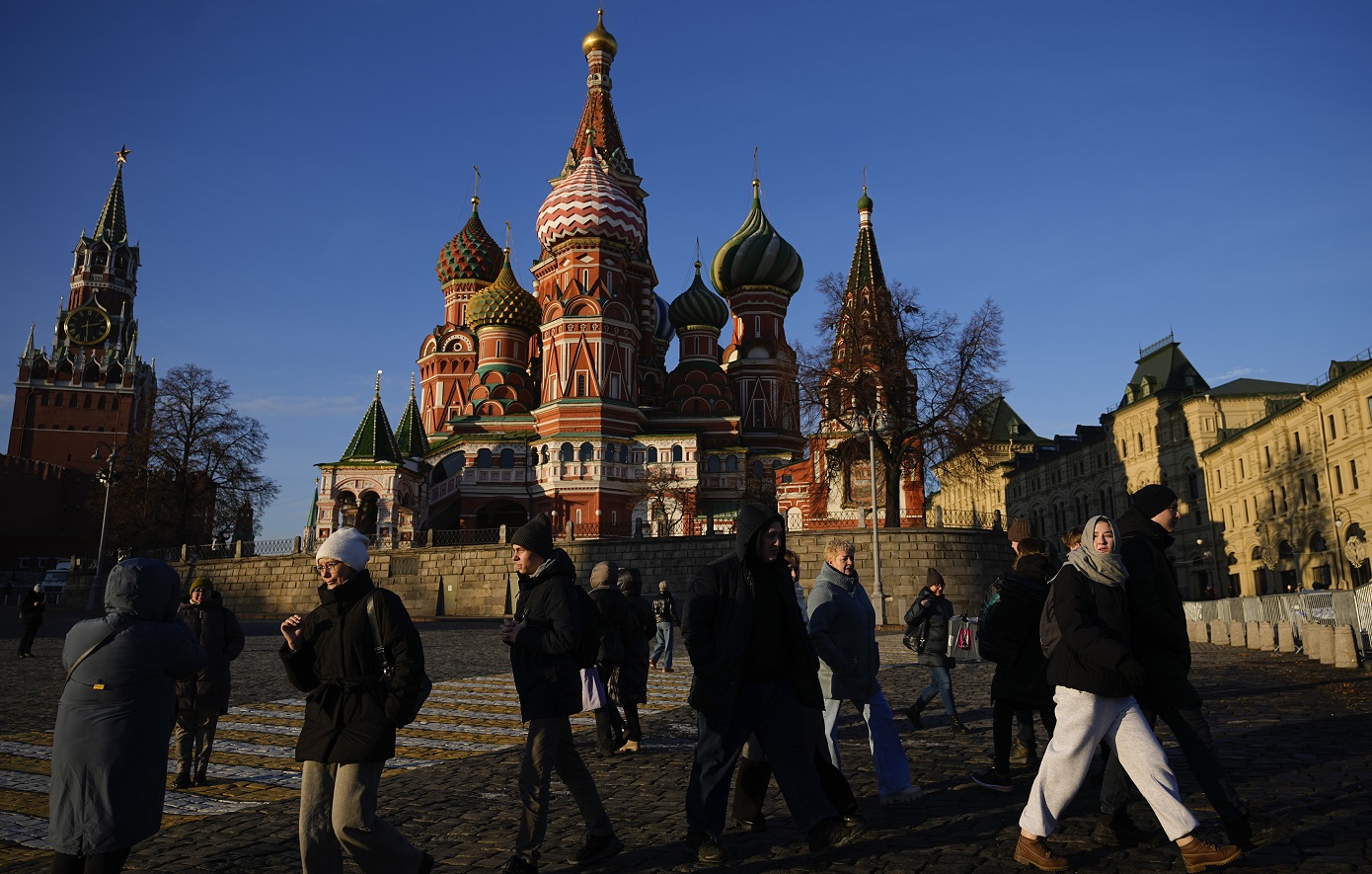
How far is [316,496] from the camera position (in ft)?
157

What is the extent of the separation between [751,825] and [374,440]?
4419cm

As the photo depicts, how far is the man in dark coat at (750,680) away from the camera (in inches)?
214

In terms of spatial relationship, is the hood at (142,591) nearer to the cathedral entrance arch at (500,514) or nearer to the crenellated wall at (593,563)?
the crenellated wall at (593,563)

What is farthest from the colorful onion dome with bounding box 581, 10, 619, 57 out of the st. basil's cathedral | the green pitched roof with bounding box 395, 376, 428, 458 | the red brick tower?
the red brick tower

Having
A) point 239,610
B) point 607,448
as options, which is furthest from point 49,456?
point 607,448

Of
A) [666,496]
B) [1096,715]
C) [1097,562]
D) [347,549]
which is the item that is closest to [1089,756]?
[1096,715]

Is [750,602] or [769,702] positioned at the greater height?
[750,602]

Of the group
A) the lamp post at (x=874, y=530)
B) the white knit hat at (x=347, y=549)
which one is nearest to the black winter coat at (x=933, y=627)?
the white knit hat at (x=347, y=549)

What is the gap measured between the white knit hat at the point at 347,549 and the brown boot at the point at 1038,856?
3645 mm

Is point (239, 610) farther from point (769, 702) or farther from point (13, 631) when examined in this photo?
point (769, 702)

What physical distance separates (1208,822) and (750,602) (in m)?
3.19

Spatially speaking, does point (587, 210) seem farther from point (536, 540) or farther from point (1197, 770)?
point (1197, 770)

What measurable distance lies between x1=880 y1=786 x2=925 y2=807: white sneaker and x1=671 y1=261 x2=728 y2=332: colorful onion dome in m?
52.8

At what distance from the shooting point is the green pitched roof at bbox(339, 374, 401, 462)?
47.4m
